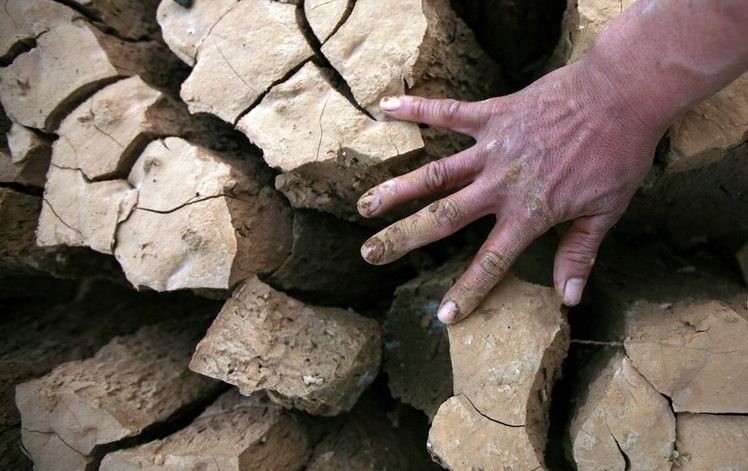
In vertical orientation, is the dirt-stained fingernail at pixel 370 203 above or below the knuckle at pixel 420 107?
below

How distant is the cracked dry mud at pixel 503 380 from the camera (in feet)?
3.76

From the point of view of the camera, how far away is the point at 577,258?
1.26 meters

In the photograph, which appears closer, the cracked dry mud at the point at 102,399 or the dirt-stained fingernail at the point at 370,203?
the dirt-stained fingernail at the point at 370,203

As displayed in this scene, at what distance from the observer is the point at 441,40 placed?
4.55 feet

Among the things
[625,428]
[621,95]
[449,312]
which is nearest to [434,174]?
[449,312]

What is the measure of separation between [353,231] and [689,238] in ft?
3.31

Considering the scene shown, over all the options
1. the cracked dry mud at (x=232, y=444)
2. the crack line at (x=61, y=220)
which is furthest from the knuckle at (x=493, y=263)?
the crack line at (x=61, y=220)

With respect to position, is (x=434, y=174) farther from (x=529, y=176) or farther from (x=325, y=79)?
(x=325, y=79)

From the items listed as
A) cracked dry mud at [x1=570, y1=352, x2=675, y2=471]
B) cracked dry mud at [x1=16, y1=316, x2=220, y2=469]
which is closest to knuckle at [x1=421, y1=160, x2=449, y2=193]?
cracked dry mud at [x1=570, y1=352, x2=675, y2=471]

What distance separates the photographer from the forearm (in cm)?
101

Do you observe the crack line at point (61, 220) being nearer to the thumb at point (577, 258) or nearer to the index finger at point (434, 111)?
the index finger at point (434, 111)

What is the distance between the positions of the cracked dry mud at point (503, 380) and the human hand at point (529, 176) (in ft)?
0.17

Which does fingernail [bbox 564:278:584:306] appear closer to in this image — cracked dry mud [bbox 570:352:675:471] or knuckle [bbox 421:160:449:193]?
cracked dry mud [bbox 570:352:675:471]

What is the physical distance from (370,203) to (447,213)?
18cm
